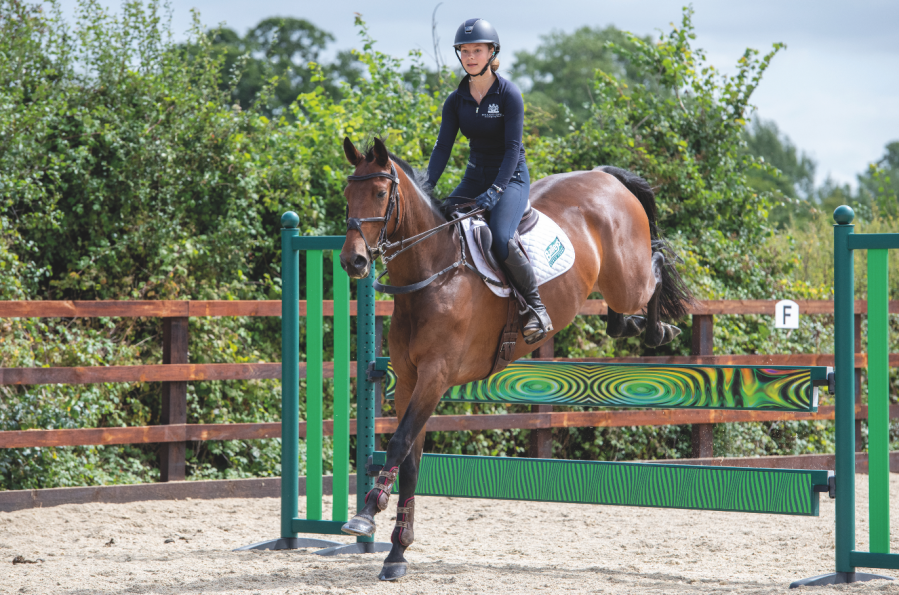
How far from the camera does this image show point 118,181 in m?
7.59

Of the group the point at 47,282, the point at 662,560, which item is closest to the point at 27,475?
the point at 47,282

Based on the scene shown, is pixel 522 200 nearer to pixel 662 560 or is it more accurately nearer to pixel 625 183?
pixel 625 183

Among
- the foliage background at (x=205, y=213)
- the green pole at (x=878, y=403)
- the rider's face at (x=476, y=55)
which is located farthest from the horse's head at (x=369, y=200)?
the foliage background at (x=205, y=213)

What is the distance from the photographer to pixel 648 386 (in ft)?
14.5

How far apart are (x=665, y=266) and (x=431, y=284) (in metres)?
2.04

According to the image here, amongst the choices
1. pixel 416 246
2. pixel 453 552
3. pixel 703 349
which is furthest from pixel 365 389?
pixel 703 349

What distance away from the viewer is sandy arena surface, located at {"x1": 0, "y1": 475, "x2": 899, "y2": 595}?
391 centimetres

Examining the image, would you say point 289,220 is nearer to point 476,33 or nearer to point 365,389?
point 365,389

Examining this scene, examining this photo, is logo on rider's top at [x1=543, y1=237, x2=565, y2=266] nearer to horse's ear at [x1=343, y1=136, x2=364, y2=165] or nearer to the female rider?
the female rider

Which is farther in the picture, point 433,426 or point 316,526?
point 433,426

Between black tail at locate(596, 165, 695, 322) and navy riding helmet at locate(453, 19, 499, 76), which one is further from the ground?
navy riding helmet at locate(453, 19, 499, 76)

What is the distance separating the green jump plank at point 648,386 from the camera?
13.6 ft

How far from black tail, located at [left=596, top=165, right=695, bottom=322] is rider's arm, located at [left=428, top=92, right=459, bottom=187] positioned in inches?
59.4

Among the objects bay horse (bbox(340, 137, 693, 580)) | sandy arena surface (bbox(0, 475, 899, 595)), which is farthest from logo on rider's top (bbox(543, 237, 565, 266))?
sandy arena surface (bbox(0, 475, 899, 595))
